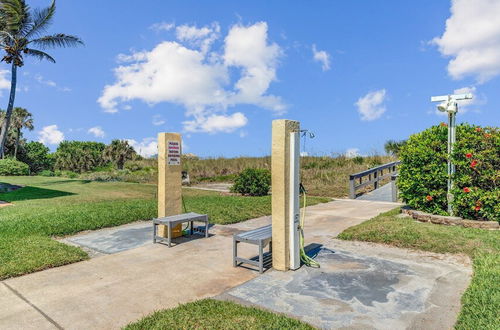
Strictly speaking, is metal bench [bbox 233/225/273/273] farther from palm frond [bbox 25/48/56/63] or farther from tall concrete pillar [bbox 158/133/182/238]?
palm frond [bbox 25/48/56/63]

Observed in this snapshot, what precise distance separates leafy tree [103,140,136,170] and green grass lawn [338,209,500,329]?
Answer: 3344 cm

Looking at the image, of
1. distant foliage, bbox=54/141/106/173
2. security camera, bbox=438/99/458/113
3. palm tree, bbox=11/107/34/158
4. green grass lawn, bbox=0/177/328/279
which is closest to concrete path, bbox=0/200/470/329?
green grass lawn, bbox=0/177/328/279

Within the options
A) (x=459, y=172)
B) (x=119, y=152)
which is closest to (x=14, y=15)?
(x=119, y=152)

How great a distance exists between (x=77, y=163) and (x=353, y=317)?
4127 centimetres

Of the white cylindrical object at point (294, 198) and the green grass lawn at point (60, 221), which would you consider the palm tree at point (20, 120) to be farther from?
the white cylindrical object at point (294, 198)

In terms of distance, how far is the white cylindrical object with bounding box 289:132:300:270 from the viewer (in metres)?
4.45

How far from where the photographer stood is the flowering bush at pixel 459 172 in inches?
283

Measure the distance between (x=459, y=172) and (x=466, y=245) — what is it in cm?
263

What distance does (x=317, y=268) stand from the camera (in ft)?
15.2

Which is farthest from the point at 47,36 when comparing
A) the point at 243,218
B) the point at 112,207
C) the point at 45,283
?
the point at 45,283

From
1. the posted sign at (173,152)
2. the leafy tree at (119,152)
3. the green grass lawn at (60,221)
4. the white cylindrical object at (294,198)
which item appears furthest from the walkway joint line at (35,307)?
the leafy tree at (119,152)

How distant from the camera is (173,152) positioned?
21.2ft

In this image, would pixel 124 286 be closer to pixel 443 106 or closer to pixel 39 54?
pixel 443 106

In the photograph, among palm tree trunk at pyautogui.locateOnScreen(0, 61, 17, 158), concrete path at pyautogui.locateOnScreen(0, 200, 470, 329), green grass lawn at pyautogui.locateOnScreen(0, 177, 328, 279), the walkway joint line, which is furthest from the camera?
palm tree trunk at pyautogui.locateOnScreen(0, 61, 17, 158)
